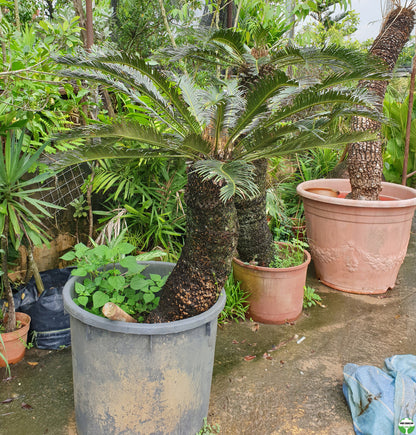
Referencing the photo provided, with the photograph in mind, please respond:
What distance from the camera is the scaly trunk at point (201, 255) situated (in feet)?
5.99

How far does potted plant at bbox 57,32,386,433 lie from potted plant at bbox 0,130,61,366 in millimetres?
558

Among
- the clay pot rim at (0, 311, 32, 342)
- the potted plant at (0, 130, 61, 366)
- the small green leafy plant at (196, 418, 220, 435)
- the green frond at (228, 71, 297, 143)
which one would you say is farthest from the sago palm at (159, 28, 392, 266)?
the clay pot rim at (0, 311, 32, 342)

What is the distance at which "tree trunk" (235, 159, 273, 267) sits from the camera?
266 cm

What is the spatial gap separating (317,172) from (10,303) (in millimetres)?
3999

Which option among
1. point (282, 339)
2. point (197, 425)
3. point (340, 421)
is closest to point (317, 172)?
point (282, 339)

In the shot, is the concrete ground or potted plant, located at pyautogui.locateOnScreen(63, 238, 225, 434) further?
the concrete ground

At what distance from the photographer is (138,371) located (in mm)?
1665

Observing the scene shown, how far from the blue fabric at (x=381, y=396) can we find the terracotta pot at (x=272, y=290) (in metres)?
0.79

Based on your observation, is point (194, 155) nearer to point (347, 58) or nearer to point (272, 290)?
point (347, 58)

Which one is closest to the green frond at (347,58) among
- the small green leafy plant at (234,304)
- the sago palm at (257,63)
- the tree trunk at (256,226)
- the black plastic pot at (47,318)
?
the sago palm at (257,63)

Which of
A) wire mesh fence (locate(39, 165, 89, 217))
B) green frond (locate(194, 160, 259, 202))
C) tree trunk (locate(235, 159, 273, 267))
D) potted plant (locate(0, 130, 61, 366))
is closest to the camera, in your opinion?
green frond (locate(194, 160, 259, 202))

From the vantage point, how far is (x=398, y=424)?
1883 mm

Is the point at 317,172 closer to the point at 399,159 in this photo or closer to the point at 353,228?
the point at 399,159

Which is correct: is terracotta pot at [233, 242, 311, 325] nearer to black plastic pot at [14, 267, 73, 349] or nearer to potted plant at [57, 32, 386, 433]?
potted plant at [57, 32, 386, 433]
